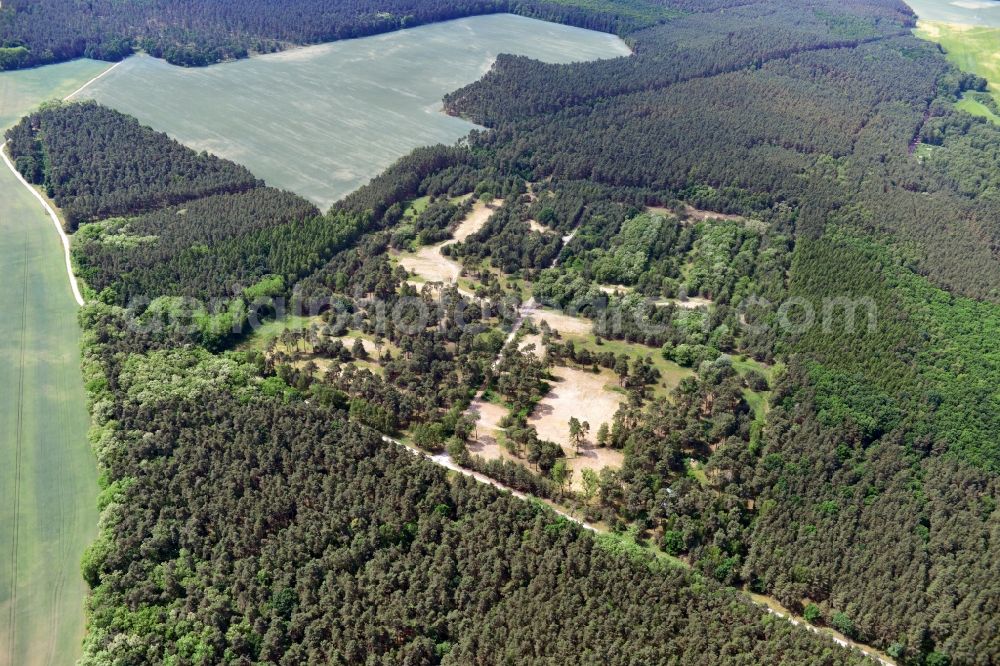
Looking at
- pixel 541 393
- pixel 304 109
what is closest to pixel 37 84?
pixel 304 109

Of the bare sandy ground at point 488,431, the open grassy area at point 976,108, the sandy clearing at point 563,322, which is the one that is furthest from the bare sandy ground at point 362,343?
the open grassy area at point 976,108

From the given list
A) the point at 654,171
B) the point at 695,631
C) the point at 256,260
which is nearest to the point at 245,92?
the point at 256,260

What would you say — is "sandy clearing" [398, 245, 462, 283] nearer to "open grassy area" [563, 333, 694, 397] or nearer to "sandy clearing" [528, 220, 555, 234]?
"sandy clearing" [528, 220, 555, 234]

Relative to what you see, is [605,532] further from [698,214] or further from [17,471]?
[698,214]

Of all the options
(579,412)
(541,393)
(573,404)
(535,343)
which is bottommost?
(579,412)

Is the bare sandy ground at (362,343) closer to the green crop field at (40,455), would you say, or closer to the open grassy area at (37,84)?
the green crop field at (40,455)

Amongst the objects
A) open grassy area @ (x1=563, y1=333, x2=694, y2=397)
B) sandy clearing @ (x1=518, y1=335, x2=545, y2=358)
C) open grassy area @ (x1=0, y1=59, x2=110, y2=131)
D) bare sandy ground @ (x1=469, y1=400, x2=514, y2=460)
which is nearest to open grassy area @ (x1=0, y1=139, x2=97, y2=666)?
bare sandy ground @ (x1=469, y1=400, x2=514, y2=460)
